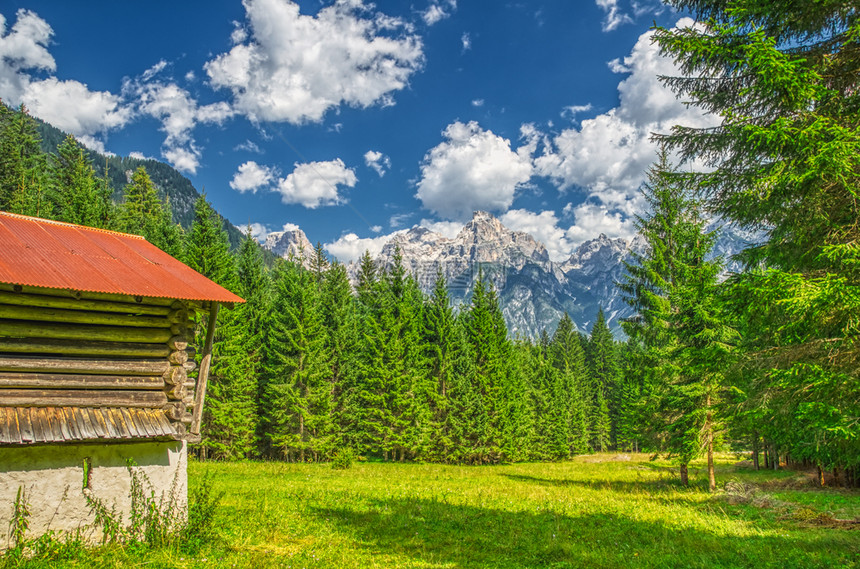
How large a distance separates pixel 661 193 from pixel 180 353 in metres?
22.9

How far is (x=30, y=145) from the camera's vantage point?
2035 inches

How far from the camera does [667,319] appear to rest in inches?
860

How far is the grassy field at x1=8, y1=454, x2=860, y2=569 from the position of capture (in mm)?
9141

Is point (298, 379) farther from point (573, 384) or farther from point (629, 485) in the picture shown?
point (573, 384)

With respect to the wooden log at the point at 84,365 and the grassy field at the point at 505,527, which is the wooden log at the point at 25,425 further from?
the grassy field at the point at 505,527

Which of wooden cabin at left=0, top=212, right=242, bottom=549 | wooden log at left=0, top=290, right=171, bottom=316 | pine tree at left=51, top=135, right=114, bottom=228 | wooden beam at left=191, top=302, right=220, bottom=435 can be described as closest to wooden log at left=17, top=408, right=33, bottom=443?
wooden cabin at left=0, top=212, right=242, bottom=549

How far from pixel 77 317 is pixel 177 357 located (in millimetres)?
2055

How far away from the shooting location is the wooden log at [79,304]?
8.70 m

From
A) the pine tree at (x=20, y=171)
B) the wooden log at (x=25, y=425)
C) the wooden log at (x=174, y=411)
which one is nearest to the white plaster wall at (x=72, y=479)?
the wooden log at (x=25, y=425)

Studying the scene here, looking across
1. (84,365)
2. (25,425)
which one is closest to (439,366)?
(84,365)

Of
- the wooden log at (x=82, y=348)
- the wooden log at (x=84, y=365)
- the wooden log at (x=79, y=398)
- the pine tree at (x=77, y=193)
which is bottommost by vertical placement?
the wooden log at (x=79, y=398)

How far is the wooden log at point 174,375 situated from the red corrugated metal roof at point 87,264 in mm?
1823

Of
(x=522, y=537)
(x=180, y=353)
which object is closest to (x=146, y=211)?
(x=180, y=353)

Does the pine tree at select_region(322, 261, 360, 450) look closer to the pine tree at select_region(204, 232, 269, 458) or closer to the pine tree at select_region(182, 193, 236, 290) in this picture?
the pine tree at select_region(204, 232, 269, 458)
